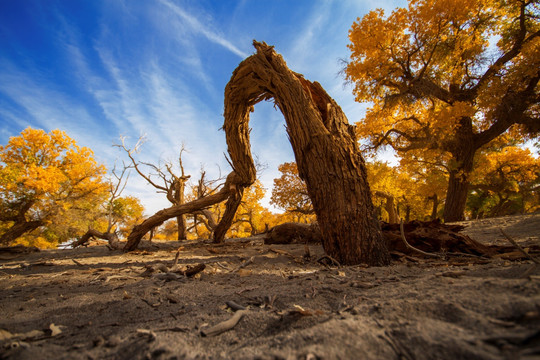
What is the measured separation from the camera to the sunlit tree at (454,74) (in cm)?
774

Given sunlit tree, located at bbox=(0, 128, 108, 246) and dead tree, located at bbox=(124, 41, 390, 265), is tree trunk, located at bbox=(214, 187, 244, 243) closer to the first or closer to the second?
dead tree, located at bbox=(124, 41, 390, 265)

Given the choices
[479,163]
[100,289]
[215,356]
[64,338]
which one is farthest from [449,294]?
[479,163]

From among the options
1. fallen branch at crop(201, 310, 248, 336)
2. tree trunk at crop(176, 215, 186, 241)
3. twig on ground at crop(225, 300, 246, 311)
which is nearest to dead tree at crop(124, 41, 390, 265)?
twig on ground at crop(225, 300, 246, 311)

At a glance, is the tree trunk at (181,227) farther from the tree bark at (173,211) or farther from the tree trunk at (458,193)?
the tree trunk at (458,193)

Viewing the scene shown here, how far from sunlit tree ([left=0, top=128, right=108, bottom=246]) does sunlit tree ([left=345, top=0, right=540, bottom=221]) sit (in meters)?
20.8

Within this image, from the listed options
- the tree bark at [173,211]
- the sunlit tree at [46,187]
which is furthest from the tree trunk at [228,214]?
the sunlit tree at [46,187]

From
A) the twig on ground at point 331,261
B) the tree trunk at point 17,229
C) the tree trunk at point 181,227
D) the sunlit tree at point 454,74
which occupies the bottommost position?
the twig on ground at point 331,261

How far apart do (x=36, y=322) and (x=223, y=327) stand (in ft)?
3.60

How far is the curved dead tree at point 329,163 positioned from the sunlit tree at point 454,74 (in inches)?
303

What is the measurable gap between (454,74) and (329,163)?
996 centimetres

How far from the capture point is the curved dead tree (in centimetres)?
246

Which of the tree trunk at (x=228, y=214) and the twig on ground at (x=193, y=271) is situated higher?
the tree trunk at (x=228, y=214)

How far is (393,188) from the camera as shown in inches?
653

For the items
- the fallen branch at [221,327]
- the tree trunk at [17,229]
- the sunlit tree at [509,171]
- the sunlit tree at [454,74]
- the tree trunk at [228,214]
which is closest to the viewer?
the fallen branch at [221,327]
